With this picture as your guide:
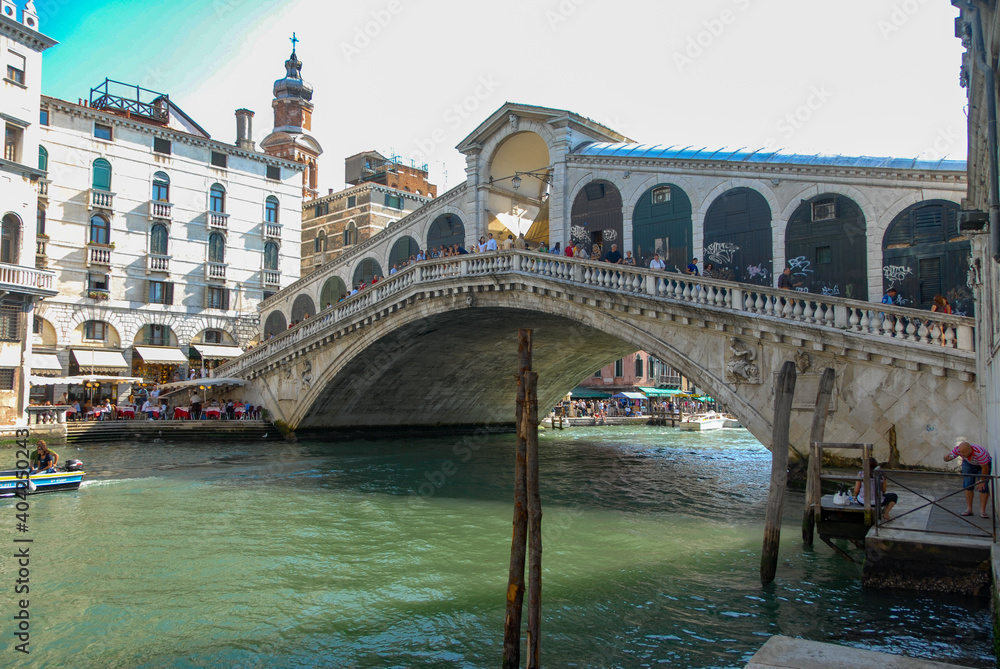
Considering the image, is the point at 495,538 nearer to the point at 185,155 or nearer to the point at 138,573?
the point at 138,573

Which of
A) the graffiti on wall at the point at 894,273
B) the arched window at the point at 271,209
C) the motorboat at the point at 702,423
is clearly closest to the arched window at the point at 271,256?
the arched window at the point at 271,209

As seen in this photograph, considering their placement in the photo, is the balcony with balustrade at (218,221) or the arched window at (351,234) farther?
the arched window at (351,234)

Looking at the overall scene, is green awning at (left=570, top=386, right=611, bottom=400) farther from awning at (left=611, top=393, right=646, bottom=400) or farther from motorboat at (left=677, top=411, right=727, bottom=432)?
motorboat at (left=677, top=411, right=727, bottom=432)

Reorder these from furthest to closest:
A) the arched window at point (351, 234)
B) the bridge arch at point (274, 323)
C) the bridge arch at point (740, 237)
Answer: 1. the arched window at point (351, 234)
2. the bridge arch at point (274, 323)
3. the bridge arch at point (740, 237)

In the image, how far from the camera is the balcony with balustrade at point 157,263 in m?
30.7

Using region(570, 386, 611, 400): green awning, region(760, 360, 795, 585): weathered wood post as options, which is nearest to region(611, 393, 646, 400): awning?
region(570, 386, 611, 400): green awning

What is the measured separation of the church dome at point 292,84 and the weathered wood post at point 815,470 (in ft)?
152

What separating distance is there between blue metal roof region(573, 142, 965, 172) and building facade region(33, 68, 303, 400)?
18.7 meters

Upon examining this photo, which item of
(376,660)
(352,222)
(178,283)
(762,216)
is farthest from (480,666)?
(352,222)

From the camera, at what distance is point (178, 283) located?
31.7 m

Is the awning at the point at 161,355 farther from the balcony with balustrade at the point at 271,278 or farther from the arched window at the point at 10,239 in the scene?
the arched window at the point at 10,239

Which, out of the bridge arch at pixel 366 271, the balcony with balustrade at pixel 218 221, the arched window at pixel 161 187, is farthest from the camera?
the balcony with balustrade at pixel 218 221

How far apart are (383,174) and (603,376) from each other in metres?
19.5

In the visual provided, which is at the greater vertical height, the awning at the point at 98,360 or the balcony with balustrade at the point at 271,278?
the balcony with balustrade at the point at 271,278
